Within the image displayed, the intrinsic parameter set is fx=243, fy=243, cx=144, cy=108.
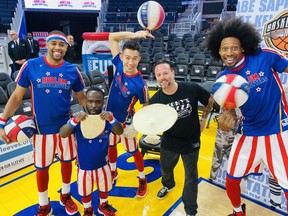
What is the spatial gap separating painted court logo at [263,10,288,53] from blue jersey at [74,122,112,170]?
201 centimetres

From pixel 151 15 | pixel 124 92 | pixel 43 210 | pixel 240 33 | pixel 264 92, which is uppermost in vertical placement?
pixel 151 15

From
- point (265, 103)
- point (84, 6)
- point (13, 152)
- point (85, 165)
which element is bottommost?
point (13, 152)

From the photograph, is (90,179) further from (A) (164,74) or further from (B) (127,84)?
(A) (164,74)

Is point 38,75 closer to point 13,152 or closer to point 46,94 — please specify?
point 46,94

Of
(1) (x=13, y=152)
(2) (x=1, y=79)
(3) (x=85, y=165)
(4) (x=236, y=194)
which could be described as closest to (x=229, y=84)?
(4) (x=236, y=194)

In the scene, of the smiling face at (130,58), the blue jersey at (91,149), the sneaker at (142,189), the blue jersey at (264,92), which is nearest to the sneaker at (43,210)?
the blue jersey at (91,149)

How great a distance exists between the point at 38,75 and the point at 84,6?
1339 cm

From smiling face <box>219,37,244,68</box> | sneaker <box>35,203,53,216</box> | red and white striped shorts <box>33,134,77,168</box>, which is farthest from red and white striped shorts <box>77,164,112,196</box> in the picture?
smiling face <box>219,37,244,68</box>

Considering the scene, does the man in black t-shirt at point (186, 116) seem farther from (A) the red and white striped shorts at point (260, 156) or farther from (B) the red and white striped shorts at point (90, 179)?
(B) the red and white striped shorts at point (90, 179)

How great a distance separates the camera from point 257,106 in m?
2.18

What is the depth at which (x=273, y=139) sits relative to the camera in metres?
2.21

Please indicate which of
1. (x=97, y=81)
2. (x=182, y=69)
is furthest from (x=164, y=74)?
(x=182, y=69)

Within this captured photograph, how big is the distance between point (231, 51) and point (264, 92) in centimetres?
47

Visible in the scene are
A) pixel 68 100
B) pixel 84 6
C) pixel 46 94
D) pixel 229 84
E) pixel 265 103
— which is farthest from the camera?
pixel 84 6
